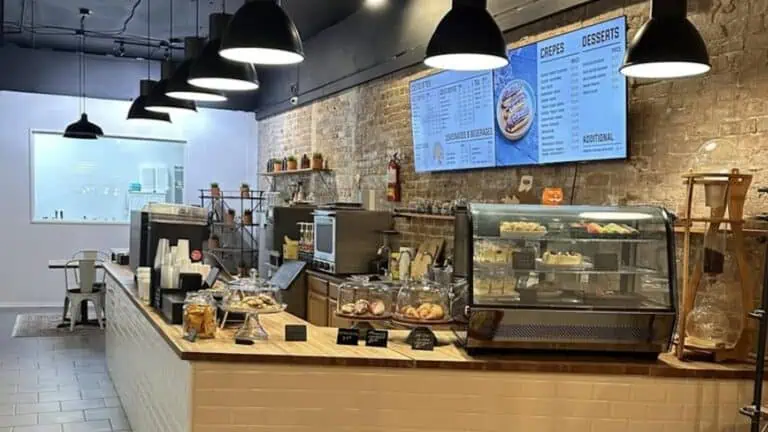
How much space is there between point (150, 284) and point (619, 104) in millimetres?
2917

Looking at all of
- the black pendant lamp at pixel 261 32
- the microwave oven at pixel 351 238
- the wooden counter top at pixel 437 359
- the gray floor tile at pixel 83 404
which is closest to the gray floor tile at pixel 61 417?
the gray floor tile at pixel 83 404

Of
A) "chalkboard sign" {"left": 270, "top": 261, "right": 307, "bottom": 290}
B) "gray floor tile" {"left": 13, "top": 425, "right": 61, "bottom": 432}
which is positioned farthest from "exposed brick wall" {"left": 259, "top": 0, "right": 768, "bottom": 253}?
"gray floor tile" {"left": 13, "top": 425, "right": 61, "bottom": 432}

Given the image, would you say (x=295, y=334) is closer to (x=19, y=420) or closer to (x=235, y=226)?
(x=19, y=420)

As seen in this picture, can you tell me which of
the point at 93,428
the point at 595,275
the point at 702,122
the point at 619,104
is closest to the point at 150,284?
the point at 93,428

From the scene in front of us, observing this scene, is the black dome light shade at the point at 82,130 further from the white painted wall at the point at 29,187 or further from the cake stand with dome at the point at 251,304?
the cake stand with dome at the point at 251,304

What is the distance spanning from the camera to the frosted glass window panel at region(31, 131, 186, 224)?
32.9ft

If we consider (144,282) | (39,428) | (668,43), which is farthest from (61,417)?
(668,43)

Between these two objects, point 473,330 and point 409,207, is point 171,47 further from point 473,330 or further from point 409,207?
point 473,330

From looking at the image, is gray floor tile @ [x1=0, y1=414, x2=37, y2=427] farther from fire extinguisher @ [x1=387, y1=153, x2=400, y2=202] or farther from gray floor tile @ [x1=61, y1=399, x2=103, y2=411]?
fire extinguisher @ [x1=387, y1=153, x2=400, y2=202]

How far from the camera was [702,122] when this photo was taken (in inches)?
137

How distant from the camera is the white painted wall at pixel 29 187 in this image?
9.67 meters

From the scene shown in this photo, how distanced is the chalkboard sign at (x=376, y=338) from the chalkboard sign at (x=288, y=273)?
168 inches

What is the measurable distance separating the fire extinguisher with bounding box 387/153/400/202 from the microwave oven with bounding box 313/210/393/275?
20 cm

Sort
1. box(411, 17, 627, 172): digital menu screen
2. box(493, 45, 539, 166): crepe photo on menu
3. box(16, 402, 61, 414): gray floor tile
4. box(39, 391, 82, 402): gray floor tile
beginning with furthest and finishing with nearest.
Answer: box(39, 391, 82, 402): gray floor tile < box(16, 402, 61, 414): gray floor tile < box(493, 45, 539, 166): crepe photo on menu < box(411, 17, 627, 172): digital menu screen
